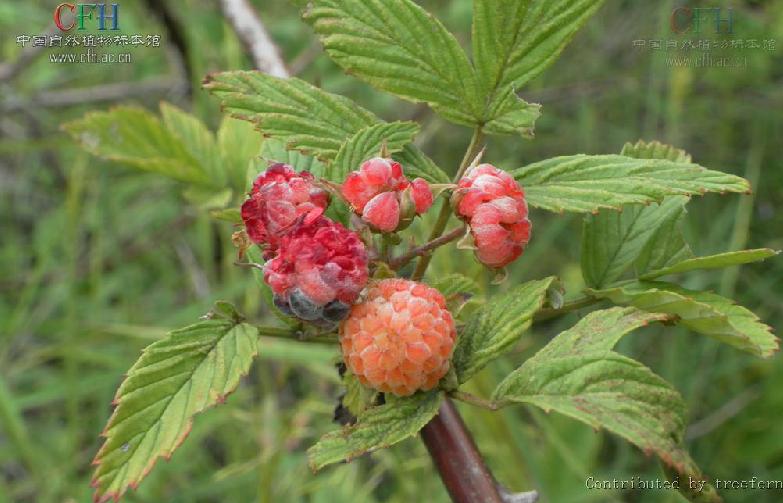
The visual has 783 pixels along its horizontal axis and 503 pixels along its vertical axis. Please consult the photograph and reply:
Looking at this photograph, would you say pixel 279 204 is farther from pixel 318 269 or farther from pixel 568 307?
pixel 568 307

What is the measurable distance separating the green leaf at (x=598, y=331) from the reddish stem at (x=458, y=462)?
120 mm

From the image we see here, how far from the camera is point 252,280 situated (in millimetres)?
2191

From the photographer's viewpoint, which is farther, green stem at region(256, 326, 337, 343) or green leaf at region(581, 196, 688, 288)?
green leaf at region(581, 196, 688, 288)

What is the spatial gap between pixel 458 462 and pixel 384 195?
27 cm

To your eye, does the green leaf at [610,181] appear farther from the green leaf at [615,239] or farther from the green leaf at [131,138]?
the green leaf at [131,138]

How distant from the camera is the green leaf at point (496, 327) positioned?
716mm

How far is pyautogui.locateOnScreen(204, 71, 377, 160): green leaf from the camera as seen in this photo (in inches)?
31.7

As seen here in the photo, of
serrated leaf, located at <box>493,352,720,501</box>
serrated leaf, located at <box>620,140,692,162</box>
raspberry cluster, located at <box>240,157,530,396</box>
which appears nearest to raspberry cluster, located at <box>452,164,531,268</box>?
raspberry cluster, located at <box>240,157,530,396</box>

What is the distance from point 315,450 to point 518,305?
22 centimetres

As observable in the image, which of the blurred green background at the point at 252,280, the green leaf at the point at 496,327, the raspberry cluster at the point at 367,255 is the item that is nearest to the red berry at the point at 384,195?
the raspberry cluster at the point at 367,255

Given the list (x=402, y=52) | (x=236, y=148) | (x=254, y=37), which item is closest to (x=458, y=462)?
(x=402, y=52)

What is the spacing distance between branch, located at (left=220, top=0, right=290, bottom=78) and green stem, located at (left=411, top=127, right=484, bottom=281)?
1.54ft

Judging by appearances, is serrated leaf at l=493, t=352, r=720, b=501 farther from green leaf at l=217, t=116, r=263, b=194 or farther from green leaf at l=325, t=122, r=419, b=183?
green leaf at l=217, t=116, r=263, b=194

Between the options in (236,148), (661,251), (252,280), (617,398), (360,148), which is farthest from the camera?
(252,280)
